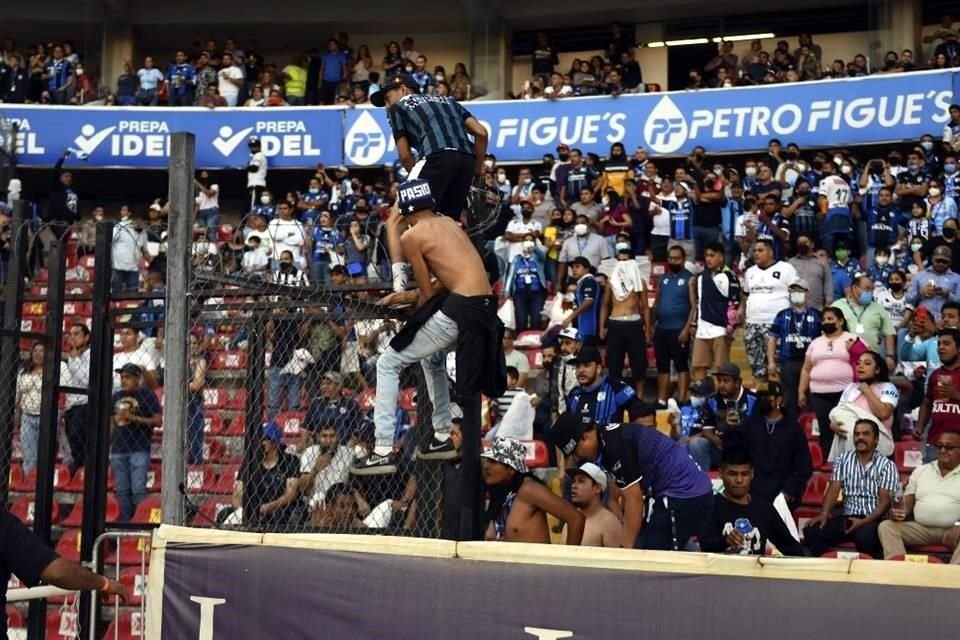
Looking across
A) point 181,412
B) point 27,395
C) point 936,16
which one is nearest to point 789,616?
point 181,412

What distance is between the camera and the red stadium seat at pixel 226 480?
8047 millimetres

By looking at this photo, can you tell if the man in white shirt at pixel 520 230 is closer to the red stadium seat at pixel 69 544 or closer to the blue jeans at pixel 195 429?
the red stadium seat at pixel 69 544

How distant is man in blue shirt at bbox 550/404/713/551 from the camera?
8680 millimetres

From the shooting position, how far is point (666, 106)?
22203 millimetres

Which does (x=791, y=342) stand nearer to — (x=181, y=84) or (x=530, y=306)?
(x=530, y=306)

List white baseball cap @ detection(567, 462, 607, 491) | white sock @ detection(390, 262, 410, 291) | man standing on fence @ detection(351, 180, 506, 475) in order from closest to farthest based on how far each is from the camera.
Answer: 1. man standing on fence @ detection(351, 180, 506, 475)
2. white sock @ detection(390, 262, 410, 291)
3. white baseball cap @ detection(567, 462, 607, 491)

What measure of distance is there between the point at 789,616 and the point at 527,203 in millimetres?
13801

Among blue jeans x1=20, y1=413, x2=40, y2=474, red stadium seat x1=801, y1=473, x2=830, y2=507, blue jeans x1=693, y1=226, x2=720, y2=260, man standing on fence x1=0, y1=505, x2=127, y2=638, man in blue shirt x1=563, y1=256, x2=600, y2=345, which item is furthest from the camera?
blue jeans x1=693, y1=226, x2=720, y2=260

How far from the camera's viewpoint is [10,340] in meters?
7.40

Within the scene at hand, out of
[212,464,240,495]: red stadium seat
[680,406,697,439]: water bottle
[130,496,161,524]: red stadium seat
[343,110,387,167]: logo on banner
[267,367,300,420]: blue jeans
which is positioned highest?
[343,110,387,167]: logo on banner

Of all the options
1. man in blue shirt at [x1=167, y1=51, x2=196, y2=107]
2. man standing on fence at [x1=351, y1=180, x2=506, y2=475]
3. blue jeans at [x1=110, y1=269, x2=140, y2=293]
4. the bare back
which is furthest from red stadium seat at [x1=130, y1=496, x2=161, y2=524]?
man in blue shirt at [x1=167, y1=51, x2=196, y2=107]

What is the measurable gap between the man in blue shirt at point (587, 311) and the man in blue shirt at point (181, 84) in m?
11.8

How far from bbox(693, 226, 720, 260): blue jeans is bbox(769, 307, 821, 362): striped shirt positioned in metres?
3.88

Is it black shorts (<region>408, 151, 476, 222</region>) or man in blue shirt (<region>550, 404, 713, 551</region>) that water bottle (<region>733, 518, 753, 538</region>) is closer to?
man in blue shirt (<region>550, 404, 713, 551</region>)
